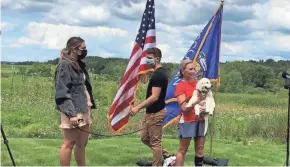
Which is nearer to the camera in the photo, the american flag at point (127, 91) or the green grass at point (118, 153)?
the american flag at point (127, 91)

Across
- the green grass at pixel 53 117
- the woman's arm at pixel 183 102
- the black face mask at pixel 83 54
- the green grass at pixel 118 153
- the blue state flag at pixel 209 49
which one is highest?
the blue state flag at pixel 209 49

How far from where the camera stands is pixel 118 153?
23.8 ft

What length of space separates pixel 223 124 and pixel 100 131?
345 cm

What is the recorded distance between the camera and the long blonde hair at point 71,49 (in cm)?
477

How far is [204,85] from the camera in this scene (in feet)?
16.7

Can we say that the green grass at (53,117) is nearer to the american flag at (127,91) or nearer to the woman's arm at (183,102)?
the american flag at (127,91)

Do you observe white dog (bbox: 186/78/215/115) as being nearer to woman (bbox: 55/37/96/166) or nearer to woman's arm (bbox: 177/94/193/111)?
woman's arm (bbox: 177/94/193/111)

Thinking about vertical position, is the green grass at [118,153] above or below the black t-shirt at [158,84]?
below

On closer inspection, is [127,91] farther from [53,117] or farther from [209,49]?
[53,117]

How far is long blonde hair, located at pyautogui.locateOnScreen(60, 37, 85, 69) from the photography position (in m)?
4.77

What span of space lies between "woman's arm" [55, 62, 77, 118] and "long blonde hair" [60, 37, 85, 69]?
0.11 m

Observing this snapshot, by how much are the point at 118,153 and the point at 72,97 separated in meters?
2.72

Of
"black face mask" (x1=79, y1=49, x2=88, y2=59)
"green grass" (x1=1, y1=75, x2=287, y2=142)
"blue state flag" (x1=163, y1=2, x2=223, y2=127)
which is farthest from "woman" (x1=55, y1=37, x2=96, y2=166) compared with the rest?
"green grass" (x1=1, y1=75, x2=287, y2=142)

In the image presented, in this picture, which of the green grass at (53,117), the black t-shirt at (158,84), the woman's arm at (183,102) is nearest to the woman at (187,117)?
the woman's arm at (183,102)
